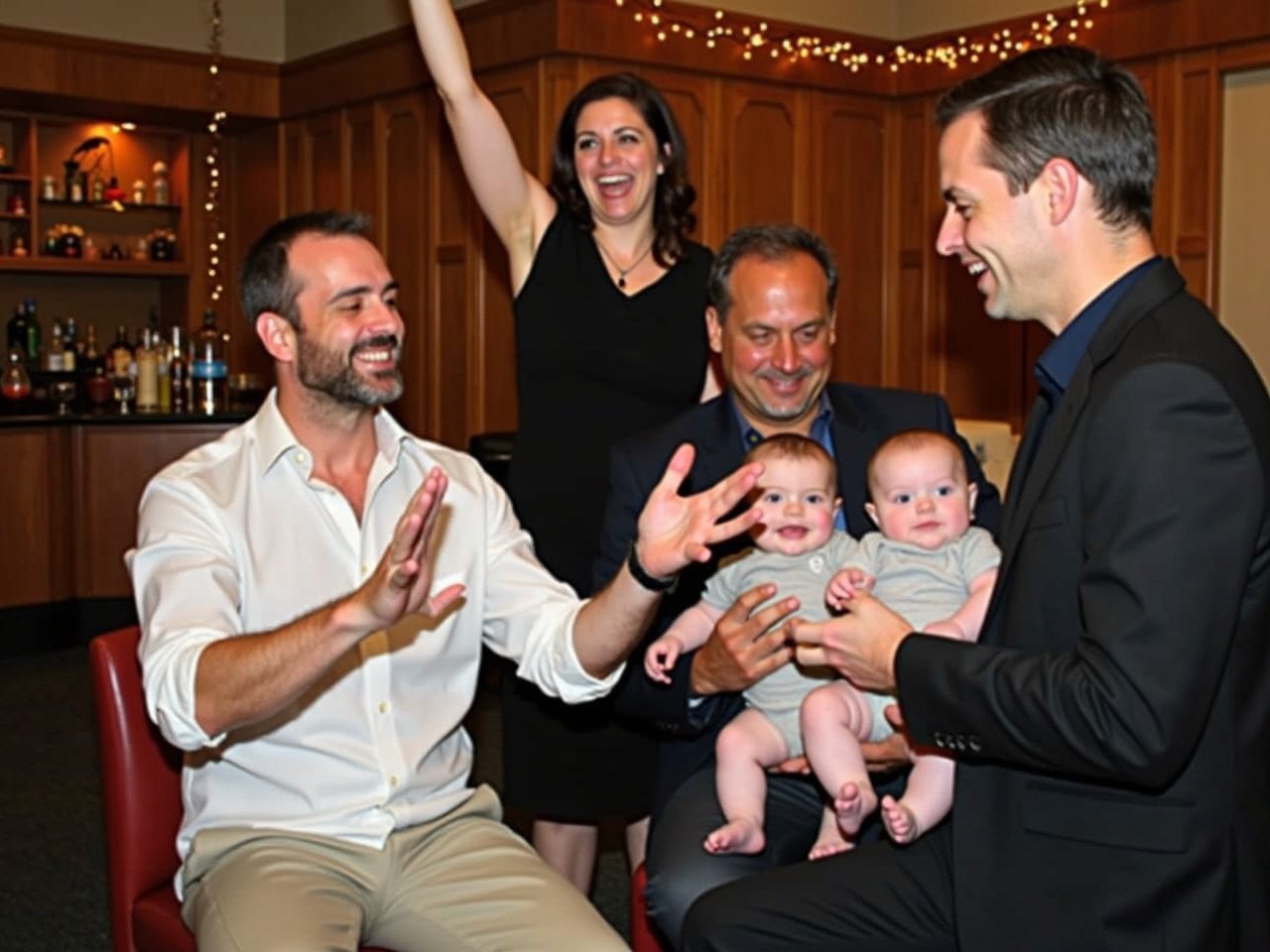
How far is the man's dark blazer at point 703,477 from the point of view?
100 inches

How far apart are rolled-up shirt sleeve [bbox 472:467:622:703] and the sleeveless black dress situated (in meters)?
0.61

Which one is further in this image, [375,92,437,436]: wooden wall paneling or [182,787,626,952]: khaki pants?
[375,92,437,436]: wooden wall paneling

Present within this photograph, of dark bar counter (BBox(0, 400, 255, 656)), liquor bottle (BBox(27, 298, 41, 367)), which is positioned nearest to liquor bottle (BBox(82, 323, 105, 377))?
liquor bottle (BBox(27, 298, 41, 367))

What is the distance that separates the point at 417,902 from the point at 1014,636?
0.92 m

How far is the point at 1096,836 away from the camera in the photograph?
1717mm

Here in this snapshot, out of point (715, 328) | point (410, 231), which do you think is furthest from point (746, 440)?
point (410, 231)

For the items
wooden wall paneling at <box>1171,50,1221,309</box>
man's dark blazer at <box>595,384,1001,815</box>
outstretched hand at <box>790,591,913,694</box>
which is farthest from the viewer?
wooden wall paneling at <box>1171,50,1221,309</box>

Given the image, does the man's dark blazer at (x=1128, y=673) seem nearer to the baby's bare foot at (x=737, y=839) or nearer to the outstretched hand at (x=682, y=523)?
the outstretched hand at (x=682, y=523)

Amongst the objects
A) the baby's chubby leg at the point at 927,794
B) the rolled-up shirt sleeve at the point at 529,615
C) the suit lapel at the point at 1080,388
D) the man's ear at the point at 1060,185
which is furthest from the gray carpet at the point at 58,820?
the man's ear at the point at 1060,185

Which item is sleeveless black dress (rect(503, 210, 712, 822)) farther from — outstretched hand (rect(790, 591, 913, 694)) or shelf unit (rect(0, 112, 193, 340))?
shelf unit (rect(0, 112, 193, 340))

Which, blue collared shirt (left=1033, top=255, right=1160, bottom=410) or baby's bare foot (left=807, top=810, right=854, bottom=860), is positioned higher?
blue collared shirt (left=1033, top=255, right=1160, bottom=410)

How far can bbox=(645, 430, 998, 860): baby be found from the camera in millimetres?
2295

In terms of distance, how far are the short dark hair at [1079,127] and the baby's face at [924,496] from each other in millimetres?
662

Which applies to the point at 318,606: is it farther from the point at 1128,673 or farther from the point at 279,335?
the point at 1128,673
